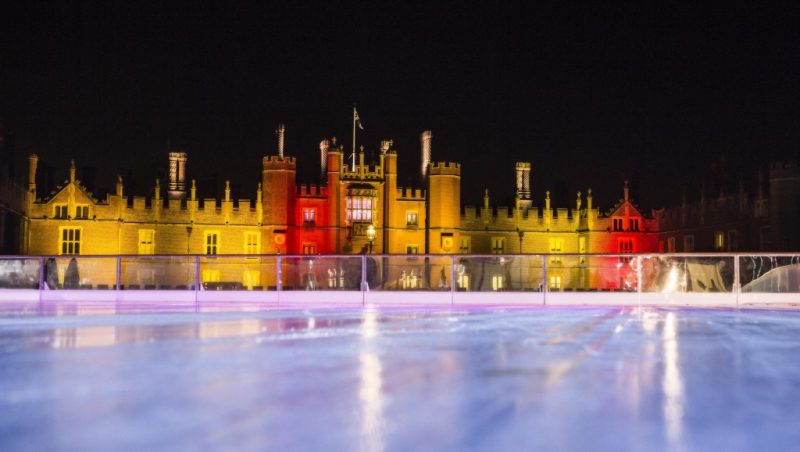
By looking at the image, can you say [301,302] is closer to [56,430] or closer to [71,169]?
[56,430]

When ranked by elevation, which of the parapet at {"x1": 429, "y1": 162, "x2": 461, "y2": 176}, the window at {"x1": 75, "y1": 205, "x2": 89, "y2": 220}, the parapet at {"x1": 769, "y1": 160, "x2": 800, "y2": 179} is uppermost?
the parapet at {"x1": 429, "y1": 162, "x2": 461, "y2": 176}

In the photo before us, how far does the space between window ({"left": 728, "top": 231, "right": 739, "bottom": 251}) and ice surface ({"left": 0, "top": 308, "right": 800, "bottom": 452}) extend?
92.8 ft

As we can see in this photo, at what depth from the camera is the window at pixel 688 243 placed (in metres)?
36.0

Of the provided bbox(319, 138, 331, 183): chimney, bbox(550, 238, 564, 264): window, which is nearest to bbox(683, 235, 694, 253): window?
bbox(550, 238, 564, 264): window

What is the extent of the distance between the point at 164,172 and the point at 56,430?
125 ft

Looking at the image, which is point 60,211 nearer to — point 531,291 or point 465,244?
point 465,244

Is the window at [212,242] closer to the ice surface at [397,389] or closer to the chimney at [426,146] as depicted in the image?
the chimney at [426,146]

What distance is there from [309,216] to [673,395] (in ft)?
104

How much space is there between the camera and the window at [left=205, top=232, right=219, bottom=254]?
3366cm

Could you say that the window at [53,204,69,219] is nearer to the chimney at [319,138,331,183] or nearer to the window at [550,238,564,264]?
the chimney at [319,138,331,183]

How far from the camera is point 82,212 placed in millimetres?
32688

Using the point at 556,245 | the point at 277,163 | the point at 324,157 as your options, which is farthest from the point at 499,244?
the point at 277,163

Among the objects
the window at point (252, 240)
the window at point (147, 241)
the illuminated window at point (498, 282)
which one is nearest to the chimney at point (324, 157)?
the window at point (252, 240)

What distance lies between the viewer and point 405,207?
35.3m
